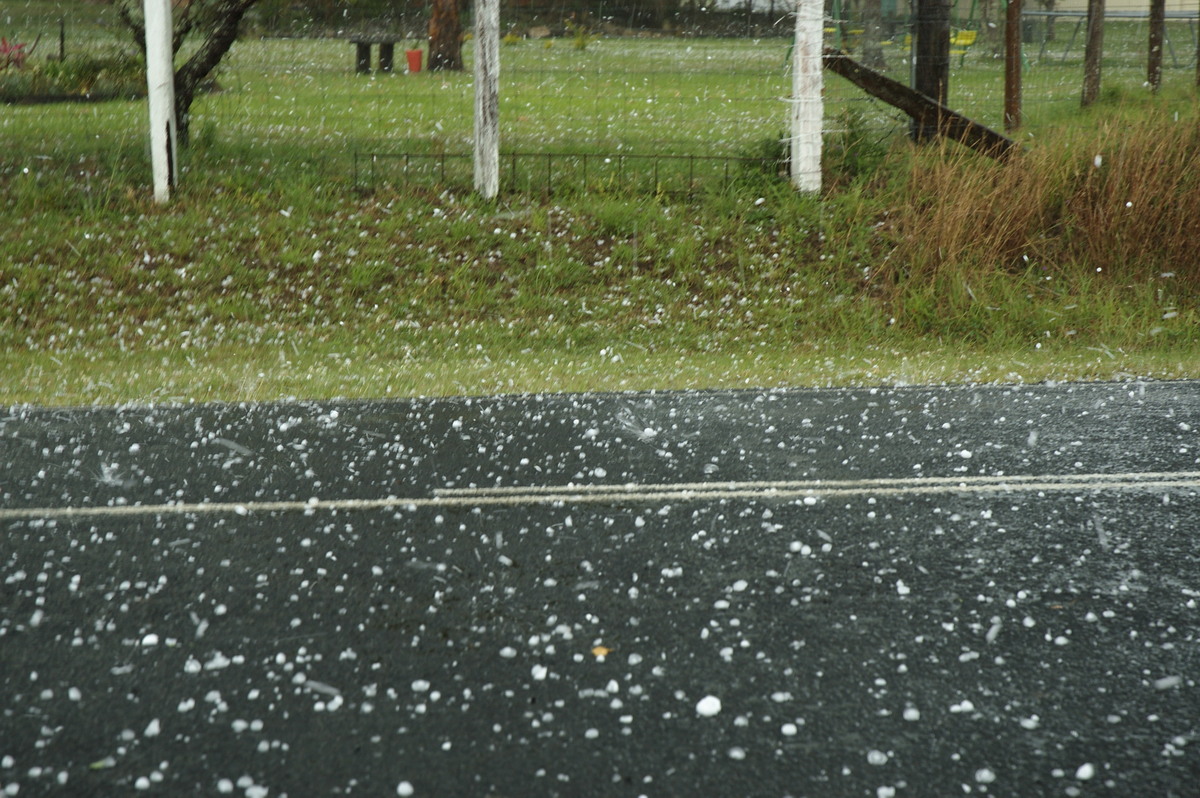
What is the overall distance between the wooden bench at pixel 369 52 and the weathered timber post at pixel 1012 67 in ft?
19.9

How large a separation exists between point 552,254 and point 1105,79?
6.56 meters

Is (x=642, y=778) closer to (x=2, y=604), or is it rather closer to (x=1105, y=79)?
(x=2, y=604)

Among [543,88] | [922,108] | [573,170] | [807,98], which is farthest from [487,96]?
[922,108]

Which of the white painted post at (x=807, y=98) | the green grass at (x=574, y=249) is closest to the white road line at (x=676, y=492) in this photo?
the green grass at (x=574, y=249)

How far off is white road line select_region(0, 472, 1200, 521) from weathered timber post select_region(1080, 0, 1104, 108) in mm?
7768

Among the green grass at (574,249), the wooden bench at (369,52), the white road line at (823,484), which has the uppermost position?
the wooden bench at (369,52)

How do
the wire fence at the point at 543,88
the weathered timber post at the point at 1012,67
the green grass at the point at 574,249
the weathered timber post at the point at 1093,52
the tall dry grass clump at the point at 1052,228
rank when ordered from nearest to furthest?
the green grass at the point at 574,249
the tall dry grass clump at the point at 1052,228
the wire fence at the point at 543,88
the weathered timber post at the point at 1012,67
the weathered timber post at the point at 1093,52

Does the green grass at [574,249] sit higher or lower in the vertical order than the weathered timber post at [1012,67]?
lower

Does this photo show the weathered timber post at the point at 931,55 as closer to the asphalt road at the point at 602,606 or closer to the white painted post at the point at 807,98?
the white painted post at the point at 807,98

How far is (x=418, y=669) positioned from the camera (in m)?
3.69

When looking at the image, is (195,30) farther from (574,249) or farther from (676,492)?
(676,492)

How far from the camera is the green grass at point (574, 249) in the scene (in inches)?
336

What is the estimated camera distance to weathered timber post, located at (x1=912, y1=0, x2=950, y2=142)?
11.2 metres

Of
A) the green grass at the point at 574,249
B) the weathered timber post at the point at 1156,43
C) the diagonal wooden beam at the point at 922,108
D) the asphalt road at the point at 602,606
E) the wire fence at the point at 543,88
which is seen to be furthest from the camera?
the weathered timber post at the point at 1156,43
